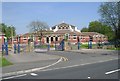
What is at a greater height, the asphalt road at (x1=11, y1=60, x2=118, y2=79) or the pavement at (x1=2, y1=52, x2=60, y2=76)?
the pavement at (x1=2, y1=52, x2=60, y2=76)

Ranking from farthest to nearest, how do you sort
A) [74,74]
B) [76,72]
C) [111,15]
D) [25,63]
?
[111,15] → [25,63] → [76,72] → [74,74]

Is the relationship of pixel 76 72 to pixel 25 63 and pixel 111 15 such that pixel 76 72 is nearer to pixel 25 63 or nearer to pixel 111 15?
pixel 25 63

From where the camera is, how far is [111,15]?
60.3 m

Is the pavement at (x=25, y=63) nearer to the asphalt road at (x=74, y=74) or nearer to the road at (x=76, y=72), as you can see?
the road at (x=76, y=72)

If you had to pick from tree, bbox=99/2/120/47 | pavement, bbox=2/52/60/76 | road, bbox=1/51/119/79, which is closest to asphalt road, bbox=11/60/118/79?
road, bbox=1/51/119/79

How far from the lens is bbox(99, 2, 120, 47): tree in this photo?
59.0m

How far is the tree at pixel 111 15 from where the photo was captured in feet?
193

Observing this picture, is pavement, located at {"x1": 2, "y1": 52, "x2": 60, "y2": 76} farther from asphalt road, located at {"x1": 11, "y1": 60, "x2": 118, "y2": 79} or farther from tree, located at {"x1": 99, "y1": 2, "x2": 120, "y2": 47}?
tree, located at {"x1": 99, "y1": 2, "x2": 120, "y2": 47}

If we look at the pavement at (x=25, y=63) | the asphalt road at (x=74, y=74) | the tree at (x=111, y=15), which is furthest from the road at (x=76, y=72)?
the tree at (x=111, y=15)

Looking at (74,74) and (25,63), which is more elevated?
(25,63)

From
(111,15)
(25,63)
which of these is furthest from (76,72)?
(111,15)

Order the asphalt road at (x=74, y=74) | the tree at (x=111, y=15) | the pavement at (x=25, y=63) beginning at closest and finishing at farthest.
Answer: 1. the asphalt road at (x=74, y=74)
2. the pavement at (x=25, y=63)
3. the tree at (x=111, y=15)

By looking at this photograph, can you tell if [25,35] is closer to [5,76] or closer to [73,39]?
[73,39]

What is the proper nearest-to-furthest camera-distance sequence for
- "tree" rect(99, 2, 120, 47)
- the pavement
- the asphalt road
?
the asphalt road, the pavement, "tree" rect(99, 2, 120, 47)
